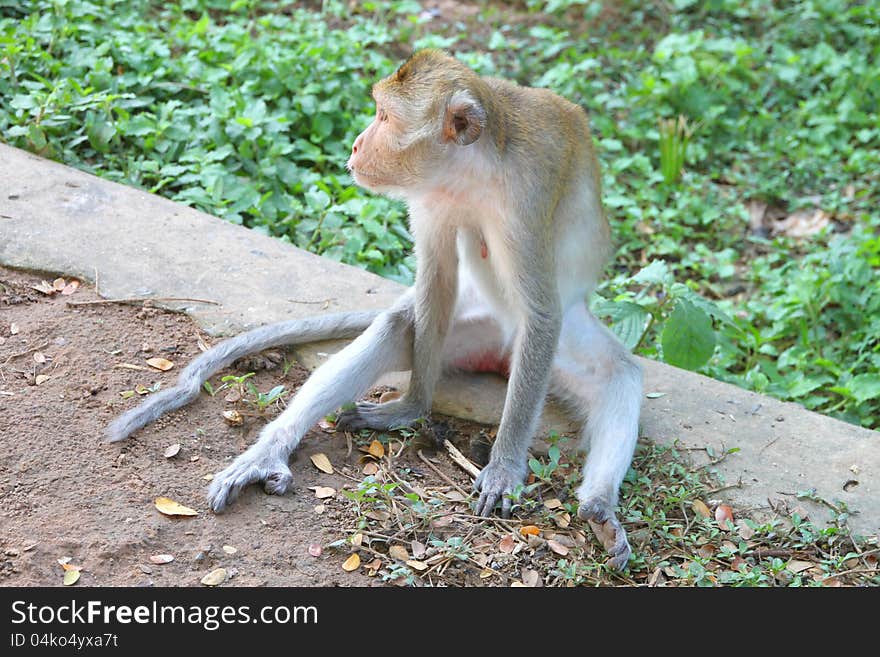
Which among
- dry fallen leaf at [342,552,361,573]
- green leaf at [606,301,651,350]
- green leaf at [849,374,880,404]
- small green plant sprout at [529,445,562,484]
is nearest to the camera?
dry fallen leaf at [342,552,361,573]

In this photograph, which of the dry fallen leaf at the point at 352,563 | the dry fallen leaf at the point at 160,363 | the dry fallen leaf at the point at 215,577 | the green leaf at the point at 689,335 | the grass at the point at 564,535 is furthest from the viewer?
the green leaf at the point at 689,335

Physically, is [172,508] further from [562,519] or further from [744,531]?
[744,531]

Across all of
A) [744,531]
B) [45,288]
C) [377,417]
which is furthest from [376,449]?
[45,288]

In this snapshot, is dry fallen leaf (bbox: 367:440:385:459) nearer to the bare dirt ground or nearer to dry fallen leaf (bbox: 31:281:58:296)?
the bare dirt ground

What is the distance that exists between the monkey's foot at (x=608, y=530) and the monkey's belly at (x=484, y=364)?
1078mm

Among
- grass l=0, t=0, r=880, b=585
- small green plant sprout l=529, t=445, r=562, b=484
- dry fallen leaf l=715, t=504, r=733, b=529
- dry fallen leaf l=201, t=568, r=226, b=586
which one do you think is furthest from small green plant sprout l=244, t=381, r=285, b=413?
dry fallen leaf l=715, t=504, r=733, b=529

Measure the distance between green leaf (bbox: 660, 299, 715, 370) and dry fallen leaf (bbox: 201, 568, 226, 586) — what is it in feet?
8.23

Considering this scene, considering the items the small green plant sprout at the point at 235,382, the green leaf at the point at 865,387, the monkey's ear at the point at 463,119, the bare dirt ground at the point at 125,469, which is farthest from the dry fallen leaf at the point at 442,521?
the green leaf at the point at 865,387

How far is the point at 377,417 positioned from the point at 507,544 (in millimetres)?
890

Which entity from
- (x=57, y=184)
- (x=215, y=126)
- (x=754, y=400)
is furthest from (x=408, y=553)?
(x=215, y=126)

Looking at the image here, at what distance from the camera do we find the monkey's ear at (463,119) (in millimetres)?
4172

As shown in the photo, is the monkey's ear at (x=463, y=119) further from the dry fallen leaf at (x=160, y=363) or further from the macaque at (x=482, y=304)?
the dry fallen leaf at (x=160, y=363)

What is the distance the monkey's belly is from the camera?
17.0 ft

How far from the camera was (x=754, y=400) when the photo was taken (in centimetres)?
517
